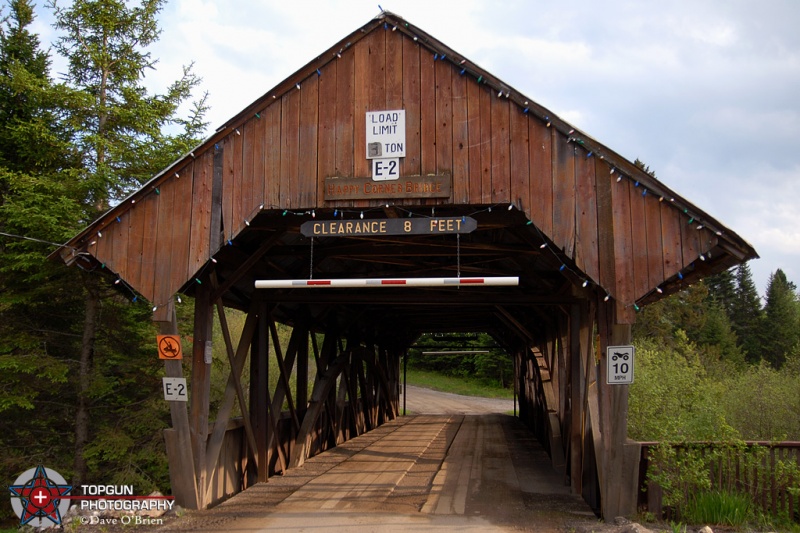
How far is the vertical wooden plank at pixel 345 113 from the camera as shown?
8.35 m

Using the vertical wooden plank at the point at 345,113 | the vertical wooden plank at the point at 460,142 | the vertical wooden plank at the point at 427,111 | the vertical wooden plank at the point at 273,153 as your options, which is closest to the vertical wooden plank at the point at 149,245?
the vertical wooden plank at the point at 273,153

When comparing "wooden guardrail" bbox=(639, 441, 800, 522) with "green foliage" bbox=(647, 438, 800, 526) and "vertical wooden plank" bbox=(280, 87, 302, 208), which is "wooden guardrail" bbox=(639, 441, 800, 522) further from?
"vertical wooden plank" bbox=(280, 87, 302, 208)

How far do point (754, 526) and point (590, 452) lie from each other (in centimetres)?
212

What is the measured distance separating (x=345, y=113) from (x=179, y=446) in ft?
14.4

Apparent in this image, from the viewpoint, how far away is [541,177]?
8008 mm

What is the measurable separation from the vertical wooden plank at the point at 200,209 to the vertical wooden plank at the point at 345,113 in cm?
157

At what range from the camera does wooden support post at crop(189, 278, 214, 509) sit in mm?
8766

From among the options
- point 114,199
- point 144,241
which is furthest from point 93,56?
point 144,241

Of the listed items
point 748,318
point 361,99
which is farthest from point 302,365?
point 748,318

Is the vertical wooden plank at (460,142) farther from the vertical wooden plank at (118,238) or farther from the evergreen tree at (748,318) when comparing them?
the evergreen tree at (748,318)

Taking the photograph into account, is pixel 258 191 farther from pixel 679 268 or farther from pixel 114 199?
pixel 114 199

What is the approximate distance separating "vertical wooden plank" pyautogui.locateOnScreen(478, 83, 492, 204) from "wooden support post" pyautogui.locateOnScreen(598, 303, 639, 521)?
6.27ft

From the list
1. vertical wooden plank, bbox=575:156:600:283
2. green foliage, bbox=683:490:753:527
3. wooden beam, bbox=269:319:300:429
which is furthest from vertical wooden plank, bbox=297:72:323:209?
green foliage, bbox=683:490:753:527

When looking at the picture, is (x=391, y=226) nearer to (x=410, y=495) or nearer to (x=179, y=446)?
(x=179, y=446)
